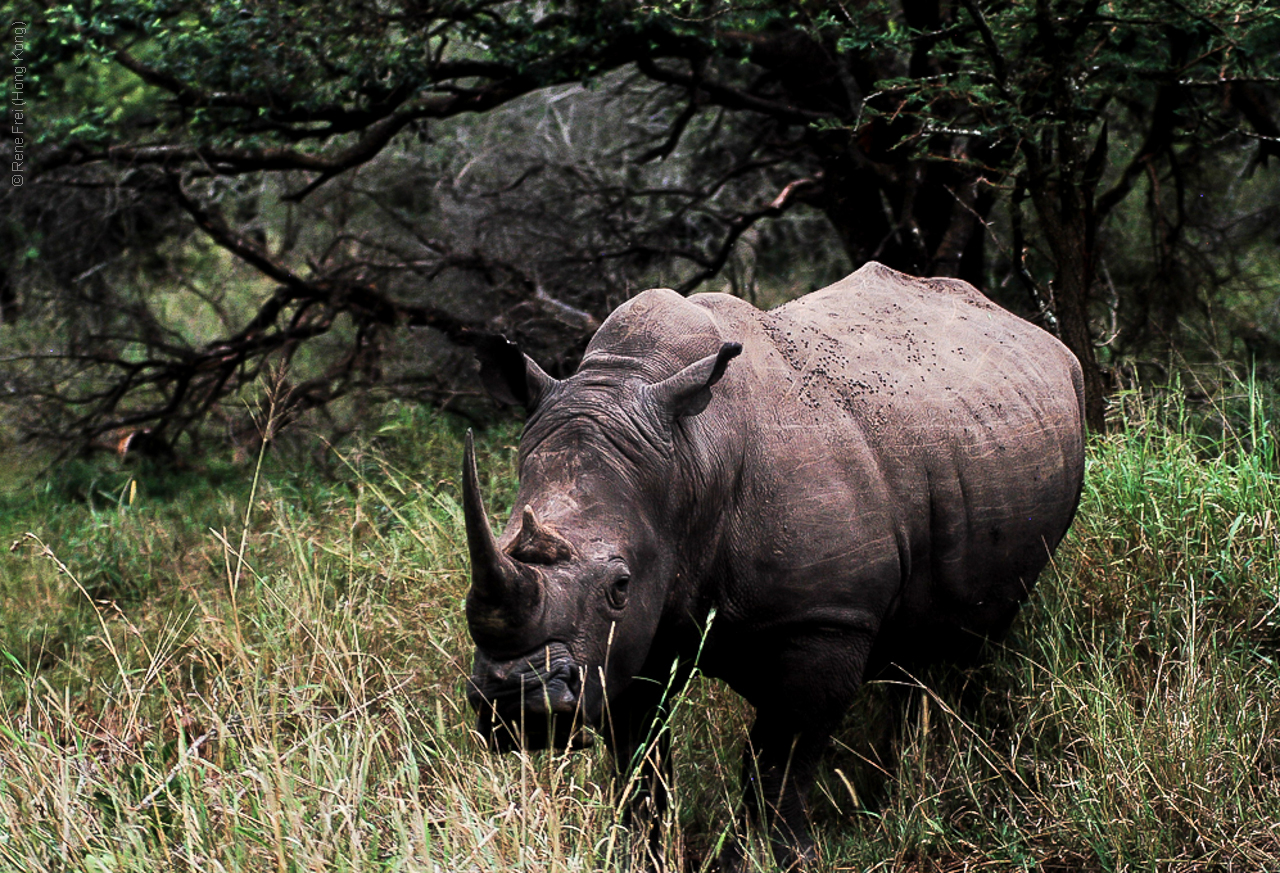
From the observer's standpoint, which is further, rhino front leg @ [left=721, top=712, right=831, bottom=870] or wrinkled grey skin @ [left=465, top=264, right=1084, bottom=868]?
rhino front leg @ [left=721, top=712, right=831, bottom=870]

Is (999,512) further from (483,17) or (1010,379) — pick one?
(483,17)

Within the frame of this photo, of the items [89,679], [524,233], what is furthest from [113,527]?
[524,233]

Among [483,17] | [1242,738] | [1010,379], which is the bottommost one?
[1242,738]

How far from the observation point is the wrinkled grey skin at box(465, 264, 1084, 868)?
9.54 feet

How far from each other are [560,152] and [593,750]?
23.0 feet

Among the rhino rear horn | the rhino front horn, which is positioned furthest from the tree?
the rhino front horn

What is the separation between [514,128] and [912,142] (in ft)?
16.2

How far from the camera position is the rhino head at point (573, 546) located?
110 inches

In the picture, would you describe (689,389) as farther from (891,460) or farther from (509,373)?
(891,460)

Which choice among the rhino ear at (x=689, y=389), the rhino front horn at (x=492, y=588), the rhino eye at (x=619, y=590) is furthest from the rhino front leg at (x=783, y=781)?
the rhino front horn at (x=492, y=588)

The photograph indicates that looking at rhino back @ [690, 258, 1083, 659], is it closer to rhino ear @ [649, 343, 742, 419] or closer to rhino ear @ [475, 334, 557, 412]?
rhino ear @ [649, 343, 742, 419]

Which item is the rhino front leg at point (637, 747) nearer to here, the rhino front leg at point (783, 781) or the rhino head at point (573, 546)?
the rhino front leg at point (783, 781)

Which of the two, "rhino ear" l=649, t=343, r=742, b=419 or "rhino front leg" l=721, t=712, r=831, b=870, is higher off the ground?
"rhino ear" l=649, t=343, r=742, b=419

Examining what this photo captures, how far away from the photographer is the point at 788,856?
141 inches
